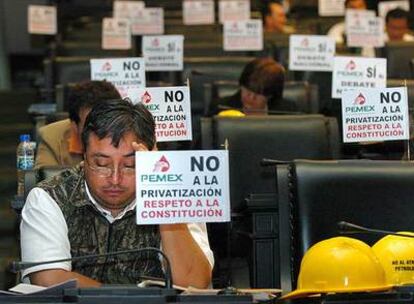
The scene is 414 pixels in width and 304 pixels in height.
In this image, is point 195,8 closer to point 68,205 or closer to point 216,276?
point 216,276

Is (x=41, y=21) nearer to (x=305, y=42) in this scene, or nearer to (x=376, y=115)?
(x=305, y=42)

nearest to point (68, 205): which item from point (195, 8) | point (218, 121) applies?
point (218, 121)

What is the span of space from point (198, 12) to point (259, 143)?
712 centimetres

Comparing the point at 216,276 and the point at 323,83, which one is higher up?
the point at 323,83

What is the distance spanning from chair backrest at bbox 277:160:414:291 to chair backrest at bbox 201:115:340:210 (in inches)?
57.8

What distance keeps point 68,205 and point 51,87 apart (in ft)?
17.8

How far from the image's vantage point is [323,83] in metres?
9.55

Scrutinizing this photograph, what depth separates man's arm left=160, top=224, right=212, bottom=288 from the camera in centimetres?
389

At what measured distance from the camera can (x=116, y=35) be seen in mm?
10805

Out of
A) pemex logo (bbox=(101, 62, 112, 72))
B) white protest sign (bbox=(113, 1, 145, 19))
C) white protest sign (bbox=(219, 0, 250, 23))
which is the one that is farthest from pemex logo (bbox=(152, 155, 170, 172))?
white protest sign (bbox=(219, 0, 250, 23))

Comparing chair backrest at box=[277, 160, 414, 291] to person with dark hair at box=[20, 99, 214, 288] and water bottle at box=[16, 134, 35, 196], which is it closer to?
person with dark hair at box=[20, 99, 214, 288]

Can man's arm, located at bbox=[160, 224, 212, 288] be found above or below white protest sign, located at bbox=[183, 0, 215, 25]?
below

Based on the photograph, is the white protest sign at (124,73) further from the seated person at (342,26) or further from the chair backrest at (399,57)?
the seated person at (342,26)

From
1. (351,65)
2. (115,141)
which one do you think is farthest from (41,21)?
(115,141)
